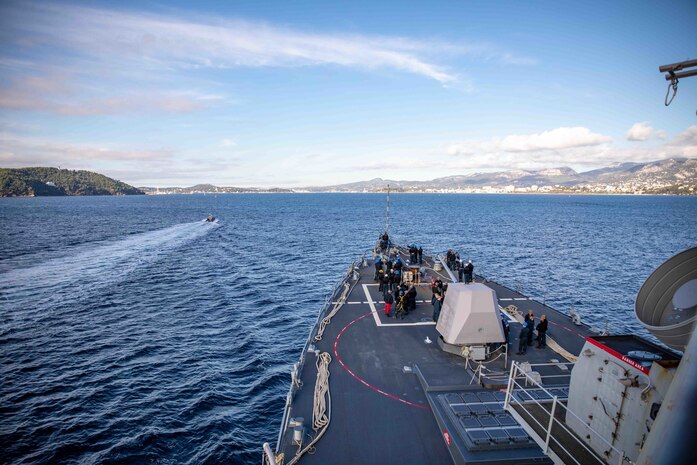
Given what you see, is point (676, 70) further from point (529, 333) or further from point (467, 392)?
point (529, 333)

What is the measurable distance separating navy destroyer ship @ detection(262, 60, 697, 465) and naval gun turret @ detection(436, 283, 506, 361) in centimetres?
4

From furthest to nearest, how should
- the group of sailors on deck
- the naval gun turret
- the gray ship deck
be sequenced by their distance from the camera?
the group of sailors on deck
the naval gun turret
the gray ship deck

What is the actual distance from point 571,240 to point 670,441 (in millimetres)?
89663

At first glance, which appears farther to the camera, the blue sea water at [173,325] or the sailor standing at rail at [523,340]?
the blue sea water at [173,325]

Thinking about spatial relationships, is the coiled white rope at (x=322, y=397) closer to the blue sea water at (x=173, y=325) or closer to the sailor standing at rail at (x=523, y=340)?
the blue sea water at (x=173, y=325)

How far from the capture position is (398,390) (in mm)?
13703

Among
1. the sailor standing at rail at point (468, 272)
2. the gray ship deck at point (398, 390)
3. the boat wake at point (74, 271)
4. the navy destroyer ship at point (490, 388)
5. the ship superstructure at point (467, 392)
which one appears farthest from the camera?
the boat wake at point (74, 271)

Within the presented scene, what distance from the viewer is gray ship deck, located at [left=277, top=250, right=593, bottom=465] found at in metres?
10.4

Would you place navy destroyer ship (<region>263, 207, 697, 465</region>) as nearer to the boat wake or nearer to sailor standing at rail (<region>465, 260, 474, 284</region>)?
sailor standing at rail (<region>465, 260, 474, 284</region>)

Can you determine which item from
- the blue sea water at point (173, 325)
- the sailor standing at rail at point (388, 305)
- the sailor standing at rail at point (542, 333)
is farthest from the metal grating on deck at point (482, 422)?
the blue sea water at point (173, 325)

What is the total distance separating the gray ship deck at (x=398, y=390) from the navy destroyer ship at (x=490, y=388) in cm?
5

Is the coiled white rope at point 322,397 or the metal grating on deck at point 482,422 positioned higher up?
the metal grating on deck at point 482,422

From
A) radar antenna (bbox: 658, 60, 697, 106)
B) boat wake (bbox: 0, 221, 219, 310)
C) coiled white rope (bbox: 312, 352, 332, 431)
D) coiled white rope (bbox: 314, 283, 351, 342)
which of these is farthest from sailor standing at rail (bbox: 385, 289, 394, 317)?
boat wake (bbox: 0, 221, 219, 310)

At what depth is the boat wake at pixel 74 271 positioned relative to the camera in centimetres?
3512
